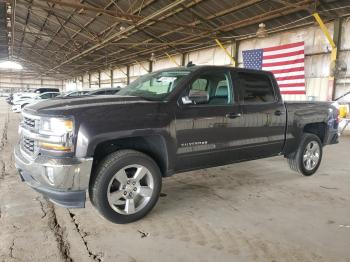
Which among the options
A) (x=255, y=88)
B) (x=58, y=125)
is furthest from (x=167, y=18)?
(x=58, y=125)

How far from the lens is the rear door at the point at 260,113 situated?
4336 mm

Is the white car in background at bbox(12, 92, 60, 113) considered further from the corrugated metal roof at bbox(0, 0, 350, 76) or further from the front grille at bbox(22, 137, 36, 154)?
the front grille at bbox(22, 137, 36, 154)

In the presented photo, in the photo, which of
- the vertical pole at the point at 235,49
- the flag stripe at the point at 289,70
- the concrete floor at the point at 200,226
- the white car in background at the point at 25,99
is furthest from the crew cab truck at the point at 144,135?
the white car in background at the point at 25,99

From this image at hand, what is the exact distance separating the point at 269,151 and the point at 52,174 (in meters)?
3.27

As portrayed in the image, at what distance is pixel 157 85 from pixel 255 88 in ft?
5.04

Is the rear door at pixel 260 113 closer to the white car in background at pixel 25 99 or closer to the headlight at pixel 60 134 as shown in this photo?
the headlight at pixel 60 134

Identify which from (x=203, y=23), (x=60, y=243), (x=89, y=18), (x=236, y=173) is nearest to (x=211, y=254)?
(x=60, y=243)

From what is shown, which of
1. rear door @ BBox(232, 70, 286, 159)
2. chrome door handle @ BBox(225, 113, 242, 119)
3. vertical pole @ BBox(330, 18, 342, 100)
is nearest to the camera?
chrome door handle @ BBox(225, 113, 242, 119)

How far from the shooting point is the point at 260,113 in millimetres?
4484

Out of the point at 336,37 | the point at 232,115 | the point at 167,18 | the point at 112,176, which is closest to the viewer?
the point at 112,176

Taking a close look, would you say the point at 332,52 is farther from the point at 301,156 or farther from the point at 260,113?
the point at 260,113

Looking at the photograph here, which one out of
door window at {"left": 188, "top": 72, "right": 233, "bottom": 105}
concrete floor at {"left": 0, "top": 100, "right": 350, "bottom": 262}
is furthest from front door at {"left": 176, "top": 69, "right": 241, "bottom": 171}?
concrete floor at {"left": 0, "top": 100, "right": 350, "bottom": 262}

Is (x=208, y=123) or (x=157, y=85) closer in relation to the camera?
(x=208, y=123)

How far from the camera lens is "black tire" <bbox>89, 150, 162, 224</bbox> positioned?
3.13m
